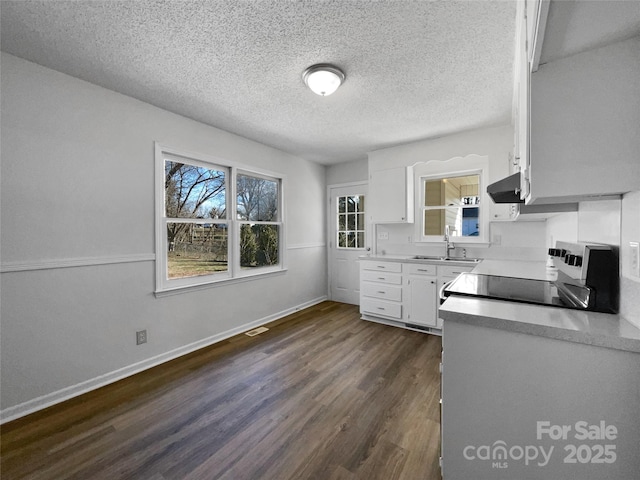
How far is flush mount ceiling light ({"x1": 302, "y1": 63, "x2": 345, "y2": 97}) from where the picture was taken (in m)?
2.04

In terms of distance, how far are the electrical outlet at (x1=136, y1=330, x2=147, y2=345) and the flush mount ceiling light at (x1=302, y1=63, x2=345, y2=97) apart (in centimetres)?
266

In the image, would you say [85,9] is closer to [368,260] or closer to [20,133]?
[20,133]

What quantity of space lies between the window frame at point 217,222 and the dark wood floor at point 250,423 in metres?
0.80

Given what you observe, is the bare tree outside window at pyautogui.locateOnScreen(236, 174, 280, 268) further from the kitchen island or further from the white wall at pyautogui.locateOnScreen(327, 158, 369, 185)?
the kitchen island

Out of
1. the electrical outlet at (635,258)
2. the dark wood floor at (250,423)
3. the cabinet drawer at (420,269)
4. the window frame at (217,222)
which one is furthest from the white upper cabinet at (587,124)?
A: the window frame at (217,222)

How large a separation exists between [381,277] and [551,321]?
266 cm

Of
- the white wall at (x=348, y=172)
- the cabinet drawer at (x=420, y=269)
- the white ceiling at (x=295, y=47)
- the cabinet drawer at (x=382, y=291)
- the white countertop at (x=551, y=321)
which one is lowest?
the cabinet drawer at (x=382, y=291)

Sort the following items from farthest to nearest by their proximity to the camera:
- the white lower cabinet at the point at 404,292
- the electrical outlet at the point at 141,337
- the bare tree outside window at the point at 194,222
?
the white lower cabinet at the point at 404,292, the bare tree outside window at the point at 194,222, the electrical outlet at the point at 141,337

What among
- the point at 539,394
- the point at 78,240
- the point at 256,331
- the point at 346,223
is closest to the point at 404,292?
the point at 346,223

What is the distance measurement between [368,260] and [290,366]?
71.5 inches

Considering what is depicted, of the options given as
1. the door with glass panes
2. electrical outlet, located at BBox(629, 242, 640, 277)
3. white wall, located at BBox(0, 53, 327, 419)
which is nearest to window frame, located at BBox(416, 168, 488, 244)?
the door with glass panes

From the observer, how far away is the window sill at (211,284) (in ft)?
8.93

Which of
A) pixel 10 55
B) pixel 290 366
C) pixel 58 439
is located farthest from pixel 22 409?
pixel 10 55

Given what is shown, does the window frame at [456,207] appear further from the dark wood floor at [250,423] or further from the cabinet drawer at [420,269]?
the dark wood floor at [250,423]
